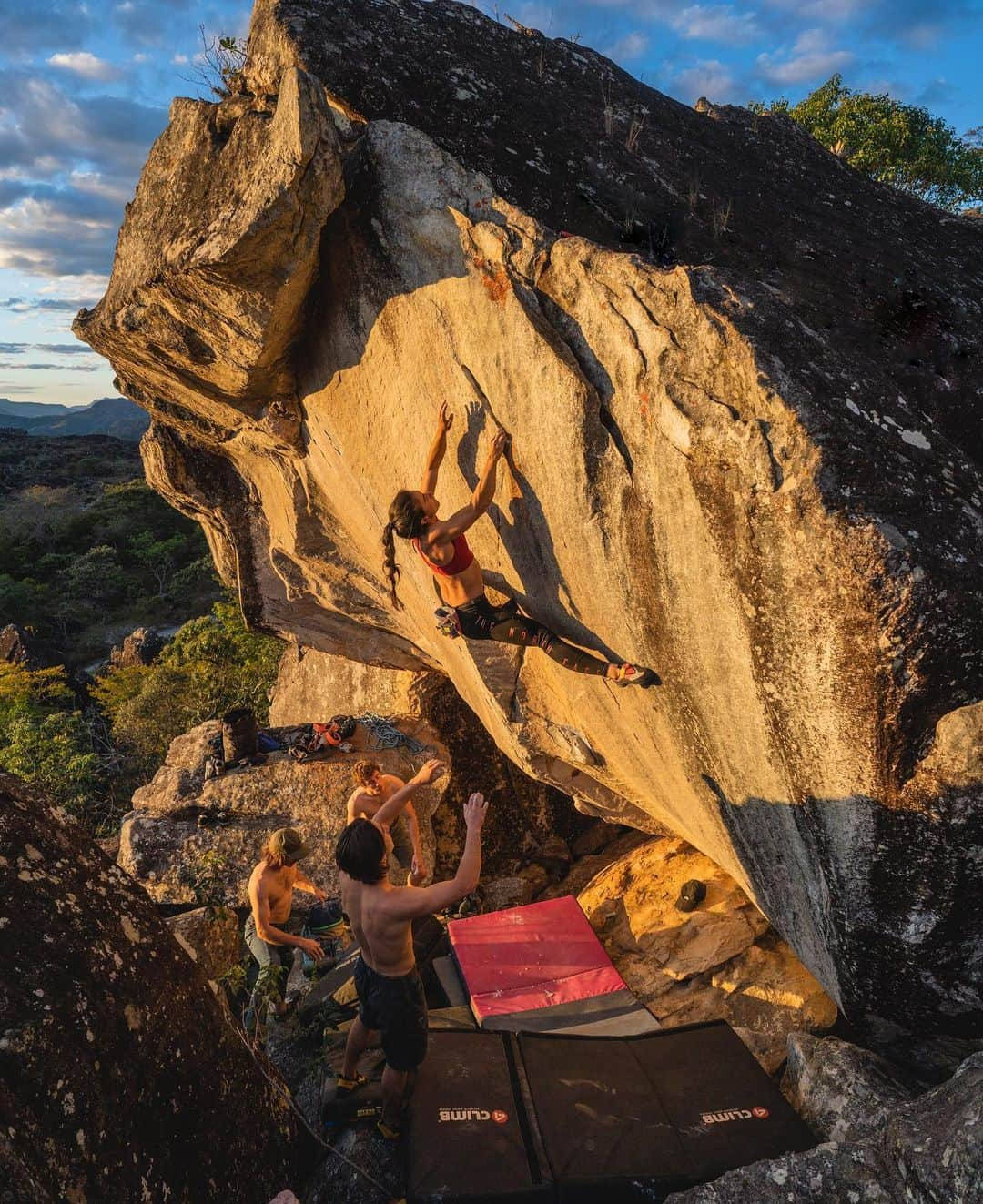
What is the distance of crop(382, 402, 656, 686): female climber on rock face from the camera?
5609 mm

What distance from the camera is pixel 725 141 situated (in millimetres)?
7730

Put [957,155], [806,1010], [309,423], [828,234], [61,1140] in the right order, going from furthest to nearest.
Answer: [957,155] < [309,423] < [828,234] < [806,1010] < [61,1140]

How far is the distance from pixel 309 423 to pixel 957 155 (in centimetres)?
1950

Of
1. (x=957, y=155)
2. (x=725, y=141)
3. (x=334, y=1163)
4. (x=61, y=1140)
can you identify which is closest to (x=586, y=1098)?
(x=334, y=1163)

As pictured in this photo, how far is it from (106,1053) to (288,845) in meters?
3.22

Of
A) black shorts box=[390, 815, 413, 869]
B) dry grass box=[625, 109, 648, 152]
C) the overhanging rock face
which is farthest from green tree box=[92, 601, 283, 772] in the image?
dry grass box=[625, 109, 648, 152]

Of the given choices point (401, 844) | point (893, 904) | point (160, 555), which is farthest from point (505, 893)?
point (160, 555)

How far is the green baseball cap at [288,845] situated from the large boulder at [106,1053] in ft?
7.52

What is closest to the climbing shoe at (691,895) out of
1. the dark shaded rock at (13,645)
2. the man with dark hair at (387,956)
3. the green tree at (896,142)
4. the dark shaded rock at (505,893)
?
the dark shaded rock at (505,893)

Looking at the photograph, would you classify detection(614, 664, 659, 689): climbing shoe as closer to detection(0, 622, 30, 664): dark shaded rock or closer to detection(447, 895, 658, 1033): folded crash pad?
detection(447, 895, 658, 1033): folded crash pad

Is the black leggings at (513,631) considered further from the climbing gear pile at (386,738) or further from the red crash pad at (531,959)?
the climbing gear pile at (386,738)

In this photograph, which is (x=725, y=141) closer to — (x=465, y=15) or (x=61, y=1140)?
(x=465, y=15)

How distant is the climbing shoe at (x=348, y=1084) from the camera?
5020 millimetres

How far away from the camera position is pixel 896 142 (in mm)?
18031
